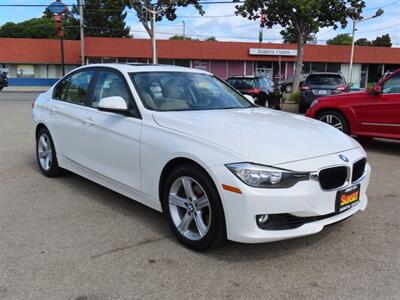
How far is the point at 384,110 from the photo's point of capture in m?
8.56

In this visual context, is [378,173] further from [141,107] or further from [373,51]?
[373,51]

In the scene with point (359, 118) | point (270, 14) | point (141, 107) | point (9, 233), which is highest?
point (270, 14)

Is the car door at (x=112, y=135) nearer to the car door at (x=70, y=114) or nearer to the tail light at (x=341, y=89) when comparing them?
the car door at (x=70, y=114)

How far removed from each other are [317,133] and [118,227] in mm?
2178

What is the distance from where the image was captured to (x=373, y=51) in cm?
5116

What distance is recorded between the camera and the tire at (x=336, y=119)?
9.28m

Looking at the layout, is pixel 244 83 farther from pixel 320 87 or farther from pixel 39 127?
pixel 39 127

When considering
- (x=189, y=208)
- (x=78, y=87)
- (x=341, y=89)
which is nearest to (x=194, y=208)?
(x=189, y=208)

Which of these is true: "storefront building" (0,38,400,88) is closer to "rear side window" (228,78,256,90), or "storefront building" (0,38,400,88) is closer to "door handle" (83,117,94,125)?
"rear side window" (228,78,256,90)

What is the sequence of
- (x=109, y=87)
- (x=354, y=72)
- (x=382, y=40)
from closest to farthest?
1. (x=109, y=87)
2. (x=354, y=72)
3. (x=382, y=40)

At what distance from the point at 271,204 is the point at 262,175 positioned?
23 cm

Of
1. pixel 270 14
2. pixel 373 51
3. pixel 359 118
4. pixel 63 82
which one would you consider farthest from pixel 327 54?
pixel 63 82

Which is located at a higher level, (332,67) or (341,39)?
(341,39)

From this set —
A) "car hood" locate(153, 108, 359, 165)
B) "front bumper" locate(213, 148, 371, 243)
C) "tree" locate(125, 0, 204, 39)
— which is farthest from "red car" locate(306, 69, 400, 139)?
"tree" locate(125, 0, 204, 39)
